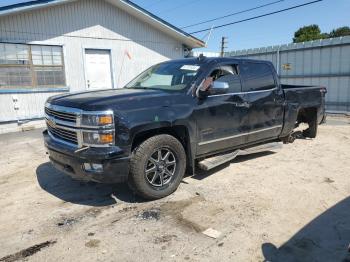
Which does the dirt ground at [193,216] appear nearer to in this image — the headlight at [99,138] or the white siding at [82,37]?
the headlight at [99,138]

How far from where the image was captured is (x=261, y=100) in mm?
5809

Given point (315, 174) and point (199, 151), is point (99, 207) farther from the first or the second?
point (315, 174)

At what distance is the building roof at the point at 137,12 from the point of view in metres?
10.2

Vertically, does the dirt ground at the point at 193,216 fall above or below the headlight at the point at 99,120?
below

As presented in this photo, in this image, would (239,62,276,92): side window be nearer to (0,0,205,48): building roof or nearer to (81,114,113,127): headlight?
(81,114,113,127): headlight

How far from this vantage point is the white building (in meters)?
10.8

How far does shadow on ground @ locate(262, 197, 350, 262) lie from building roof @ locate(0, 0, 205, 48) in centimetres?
1036

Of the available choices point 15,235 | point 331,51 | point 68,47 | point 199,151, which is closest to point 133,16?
point 68,47

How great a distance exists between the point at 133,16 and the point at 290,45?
→ 24.7ft

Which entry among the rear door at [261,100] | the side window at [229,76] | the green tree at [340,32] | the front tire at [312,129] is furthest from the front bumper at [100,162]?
the green tree at [340,32]

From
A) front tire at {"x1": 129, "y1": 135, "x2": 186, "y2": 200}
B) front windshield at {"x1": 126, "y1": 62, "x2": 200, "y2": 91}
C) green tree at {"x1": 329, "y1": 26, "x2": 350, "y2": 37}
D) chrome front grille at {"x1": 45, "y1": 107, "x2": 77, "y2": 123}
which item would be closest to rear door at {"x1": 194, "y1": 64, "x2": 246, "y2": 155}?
front windshield at {"x1": 126, "y1": 62, "x2": 200, "y2": 91}

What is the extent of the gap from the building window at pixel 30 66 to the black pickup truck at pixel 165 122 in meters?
7.02

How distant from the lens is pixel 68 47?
1190cm

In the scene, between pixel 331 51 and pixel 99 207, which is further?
pixel 331 51
